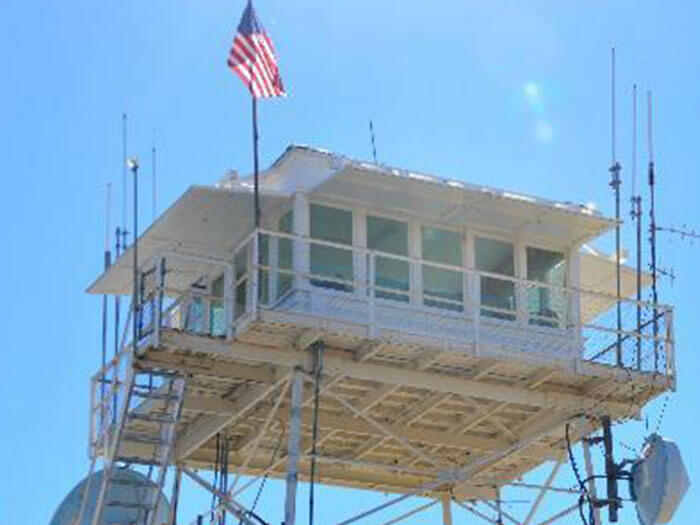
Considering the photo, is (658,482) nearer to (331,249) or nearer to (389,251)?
(389,251)

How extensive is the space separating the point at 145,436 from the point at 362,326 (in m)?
6.13

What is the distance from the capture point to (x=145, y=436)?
36750mm

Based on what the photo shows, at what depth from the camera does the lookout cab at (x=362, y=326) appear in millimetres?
33125

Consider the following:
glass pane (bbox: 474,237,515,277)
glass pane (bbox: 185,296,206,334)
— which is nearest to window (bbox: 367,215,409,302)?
glass pane (bbox: 474,237,515,277)

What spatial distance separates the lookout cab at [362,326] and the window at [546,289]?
0.04 meters

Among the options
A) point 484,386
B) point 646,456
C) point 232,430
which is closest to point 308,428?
point 232,430

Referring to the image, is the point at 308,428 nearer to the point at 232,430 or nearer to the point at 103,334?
the point at 232,430

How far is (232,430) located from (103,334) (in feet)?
10.3

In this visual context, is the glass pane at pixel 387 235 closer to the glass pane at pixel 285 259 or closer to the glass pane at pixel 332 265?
the glass pane at pixel 332 265

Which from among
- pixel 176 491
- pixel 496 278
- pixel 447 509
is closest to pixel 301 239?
pixel 496 278

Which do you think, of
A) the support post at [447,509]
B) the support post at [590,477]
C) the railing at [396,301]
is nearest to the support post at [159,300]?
the railing at [396,301]

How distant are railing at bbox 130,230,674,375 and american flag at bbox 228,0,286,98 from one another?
267 centimetres

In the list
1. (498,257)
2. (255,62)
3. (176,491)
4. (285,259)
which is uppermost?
(255,62)

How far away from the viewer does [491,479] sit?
39.3 m
